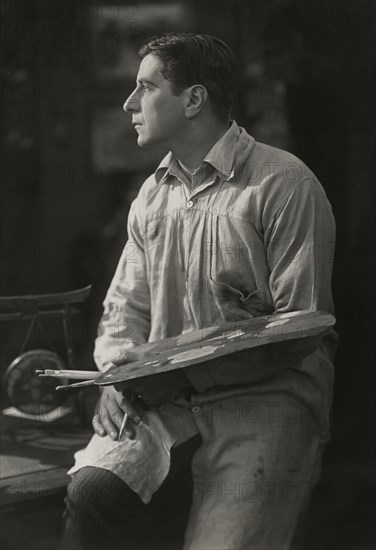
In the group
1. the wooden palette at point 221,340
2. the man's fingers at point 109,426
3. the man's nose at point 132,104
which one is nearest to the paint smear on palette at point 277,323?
the wooden palette at point 221,340

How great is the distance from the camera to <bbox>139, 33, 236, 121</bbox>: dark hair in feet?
7.42

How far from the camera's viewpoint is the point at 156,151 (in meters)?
2.35

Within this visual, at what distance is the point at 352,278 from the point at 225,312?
39 cm

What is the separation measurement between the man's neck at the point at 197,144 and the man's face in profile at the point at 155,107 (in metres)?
0.03

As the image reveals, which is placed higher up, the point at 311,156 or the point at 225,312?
the point at 311,156

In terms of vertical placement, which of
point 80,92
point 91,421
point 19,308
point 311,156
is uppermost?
point 80,92

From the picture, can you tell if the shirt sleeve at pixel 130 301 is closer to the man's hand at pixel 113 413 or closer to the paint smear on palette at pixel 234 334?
the man's hand at pixel 113 413

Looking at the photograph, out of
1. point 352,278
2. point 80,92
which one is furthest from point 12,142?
point 352,278

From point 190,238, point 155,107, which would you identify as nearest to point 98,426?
point 190,238

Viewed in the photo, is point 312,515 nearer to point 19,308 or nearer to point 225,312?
point 225,312

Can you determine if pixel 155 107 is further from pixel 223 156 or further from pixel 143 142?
pixel 223 156

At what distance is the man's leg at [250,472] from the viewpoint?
226cm

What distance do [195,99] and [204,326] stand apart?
1.94 feet

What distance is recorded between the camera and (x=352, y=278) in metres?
2.42
